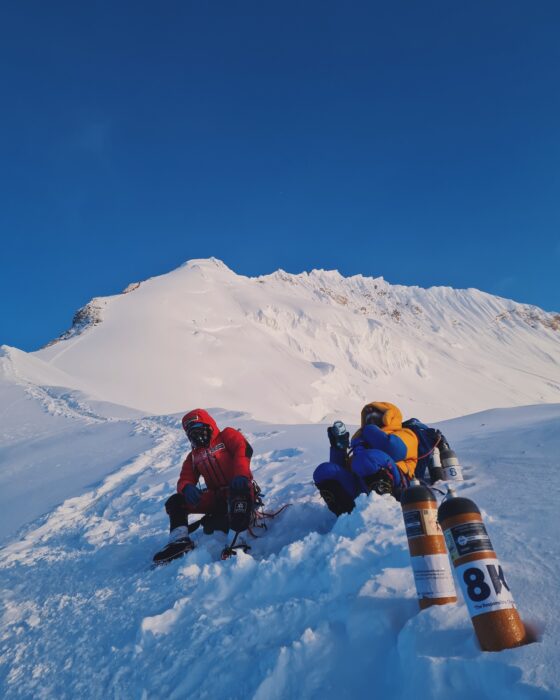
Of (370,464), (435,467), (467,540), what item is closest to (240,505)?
(370,464)

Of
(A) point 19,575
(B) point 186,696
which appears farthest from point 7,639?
(B) point 186,696

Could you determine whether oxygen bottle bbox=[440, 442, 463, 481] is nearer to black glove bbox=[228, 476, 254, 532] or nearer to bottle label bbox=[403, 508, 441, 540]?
black glove bbox=[228, 476, 254, 532]

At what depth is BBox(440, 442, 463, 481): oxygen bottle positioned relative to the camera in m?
4.41

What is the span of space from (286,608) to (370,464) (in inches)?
63.2

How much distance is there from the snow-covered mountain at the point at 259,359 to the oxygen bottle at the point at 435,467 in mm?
20831

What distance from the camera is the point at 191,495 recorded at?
4.32m

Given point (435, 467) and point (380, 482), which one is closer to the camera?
point (380, 482)

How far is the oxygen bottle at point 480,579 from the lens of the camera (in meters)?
1.69

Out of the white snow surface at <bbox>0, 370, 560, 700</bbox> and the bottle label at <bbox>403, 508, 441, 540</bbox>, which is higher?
the bottle label at <bbox>403, 508, 441, 540</bbox>

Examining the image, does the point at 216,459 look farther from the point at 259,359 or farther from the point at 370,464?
the point at 259,359

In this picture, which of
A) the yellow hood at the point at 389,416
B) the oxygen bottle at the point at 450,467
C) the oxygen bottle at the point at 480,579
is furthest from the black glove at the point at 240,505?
the oxygen bottle at the point at 480,579

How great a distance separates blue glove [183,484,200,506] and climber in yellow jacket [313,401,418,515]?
1216 mm

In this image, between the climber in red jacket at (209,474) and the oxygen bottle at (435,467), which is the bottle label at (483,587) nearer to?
the climber in red jacket at (209,474)

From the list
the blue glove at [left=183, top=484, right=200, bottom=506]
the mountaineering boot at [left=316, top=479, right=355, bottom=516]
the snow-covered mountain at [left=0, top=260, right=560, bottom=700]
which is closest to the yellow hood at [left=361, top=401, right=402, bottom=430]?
the mountaineering boot at [left=316, top=479, right=355, bottom=516]
